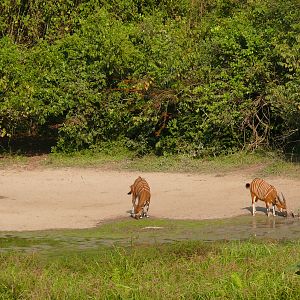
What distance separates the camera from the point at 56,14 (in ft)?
84.2

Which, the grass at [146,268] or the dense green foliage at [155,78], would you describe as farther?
the dense green foliage at [155,78]

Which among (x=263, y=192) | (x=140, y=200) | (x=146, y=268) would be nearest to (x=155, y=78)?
(x=140, y=200)

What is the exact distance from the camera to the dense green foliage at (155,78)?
73.4 feet

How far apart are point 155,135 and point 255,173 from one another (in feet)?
13.6

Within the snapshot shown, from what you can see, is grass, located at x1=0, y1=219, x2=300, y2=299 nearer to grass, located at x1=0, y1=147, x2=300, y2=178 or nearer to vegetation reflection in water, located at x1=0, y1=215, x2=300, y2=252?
vegetation reflection in water, located at x1=0, y1=215, x2=300, y2=252

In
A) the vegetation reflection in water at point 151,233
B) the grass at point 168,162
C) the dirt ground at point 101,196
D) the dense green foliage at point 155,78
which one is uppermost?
the dense green foliage at point 155,78

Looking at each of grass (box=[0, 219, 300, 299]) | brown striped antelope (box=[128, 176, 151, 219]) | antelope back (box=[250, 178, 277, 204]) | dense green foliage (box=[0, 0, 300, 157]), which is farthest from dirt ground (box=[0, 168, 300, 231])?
dense green foliage (box=[0, 0, 300, 157])

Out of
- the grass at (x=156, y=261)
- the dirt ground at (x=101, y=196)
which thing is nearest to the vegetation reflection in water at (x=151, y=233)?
the grass at (x=156, y=261)

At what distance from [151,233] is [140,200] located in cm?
157

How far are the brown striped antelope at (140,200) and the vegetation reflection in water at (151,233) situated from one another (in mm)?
251

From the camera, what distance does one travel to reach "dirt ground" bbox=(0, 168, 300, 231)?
16.7 metres

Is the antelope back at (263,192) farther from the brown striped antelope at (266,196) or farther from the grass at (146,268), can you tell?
Result: the grass at (146,268)

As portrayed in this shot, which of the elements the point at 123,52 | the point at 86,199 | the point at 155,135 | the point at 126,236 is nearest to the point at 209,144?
the point at 155,135

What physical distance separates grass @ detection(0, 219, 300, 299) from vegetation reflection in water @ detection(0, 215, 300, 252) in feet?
0.10
